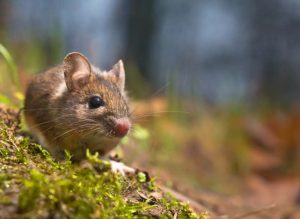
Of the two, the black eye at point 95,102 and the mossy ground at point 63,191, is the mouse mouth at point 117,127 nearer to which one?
the black eye at point 95,102

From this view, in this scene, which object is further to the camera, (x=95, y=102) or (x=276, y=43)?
(x=276, y=43)

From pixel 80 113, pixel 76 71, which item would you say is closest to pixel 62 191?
pixel 80 113

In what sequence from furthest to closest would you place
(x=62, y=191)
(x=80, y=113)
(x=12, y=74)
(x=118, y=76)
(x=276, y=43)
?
(x=276, y=43), (x=12, y=74), (x=118, y=76), (x=80, y=113), (x=62, y=191)

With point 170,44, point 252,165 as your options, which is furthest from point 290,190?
point 170,44

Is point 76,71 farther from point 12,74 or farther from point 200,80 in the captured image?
point 200,80

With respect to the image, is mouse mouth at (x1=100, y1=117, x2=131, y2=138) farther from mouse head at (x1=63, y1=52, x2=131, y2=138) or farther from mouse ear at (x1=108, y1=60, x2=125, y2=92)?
mouse ear at (x1=108, y1=60, x2=125, y2=92)

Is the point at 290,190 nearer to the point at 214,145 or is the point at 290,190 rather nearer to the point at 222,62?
the point at 214,145

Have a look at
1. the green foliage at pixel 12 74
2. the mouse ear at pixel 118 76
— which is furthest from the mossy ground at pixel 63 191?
the mouse ear at pixel 118 76
